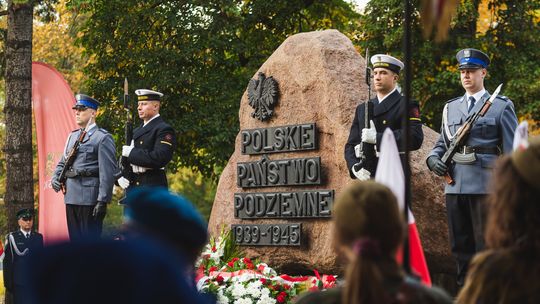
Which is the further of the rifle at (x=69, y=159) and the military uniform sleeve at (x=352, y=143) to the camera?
the rifle at (x=69, y=159)

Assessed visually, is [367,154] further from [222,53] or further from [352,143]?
[222,53]

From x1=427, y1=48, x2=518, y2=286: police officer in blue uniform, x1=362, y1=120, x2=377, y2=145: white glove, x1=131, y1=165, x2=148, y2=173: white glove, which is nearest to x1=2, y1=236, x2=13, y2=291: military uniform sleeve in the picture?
x1=131, y1=165, x2=148, y2=173: white glove

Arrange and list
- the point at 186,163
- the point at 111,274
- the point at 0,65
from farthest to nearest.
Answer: the point at 186,163, the point at 0,65, the point at 111,274

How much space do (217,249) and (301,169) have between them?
3.88 feet

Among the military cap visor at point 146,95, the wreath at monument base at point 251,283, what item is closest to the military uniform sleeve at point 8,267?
the military cap visor at point 146,95

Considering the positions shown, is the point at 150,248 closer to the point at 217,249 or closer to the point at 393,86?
the point at 393,86

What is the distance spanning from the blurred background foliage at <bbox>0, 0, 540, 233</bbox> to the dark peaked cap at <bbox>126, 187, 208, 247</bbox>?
46.4 ft

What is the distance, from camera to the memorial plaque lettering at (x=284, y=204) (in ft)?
29.0

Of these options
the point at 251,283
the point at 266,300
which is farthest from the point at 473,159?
the point at 251,283

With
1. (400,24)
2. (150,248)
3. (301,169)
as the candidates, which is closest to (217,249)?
(301,169)

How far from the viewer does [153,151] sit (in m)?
9.30

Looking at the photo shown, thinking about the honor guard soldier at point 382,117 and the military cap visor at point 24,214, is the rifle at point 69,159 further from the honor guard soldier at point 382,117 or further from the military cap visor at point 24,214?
the honor guard soldier at point 382,117

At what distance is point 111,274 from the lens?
5.23 feet

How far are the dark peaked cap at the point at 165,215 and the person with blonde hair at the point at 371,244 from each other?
1.58 feet
